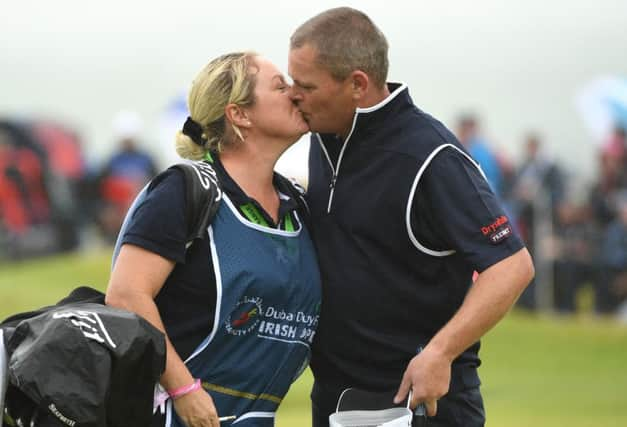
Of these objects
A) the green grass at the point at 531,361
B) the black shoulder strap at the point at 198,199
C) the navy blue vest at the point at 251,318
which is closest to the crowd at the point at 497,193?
the green grass at the point at 531,361

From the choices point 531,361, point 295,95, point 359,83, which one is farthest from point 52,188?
point 359,83

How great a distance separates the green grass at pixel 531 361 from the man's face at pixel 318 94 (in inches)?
260

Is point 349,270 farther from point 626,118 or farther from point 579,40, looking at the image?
point 579,40

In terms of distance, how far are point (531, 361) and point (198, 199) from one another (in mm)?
12038

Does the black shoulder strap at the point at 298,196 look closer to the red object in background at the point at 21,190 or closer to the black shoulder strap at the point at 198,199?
the black shoulder strap at the point at 198,199

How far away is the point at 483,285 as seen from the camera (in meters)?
4.67

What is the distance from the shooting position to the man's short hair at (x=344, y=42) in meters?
4.92

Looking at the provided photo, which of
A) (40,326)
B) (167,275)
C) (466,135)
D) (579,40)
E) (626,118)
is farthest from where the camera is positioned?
(579,40)

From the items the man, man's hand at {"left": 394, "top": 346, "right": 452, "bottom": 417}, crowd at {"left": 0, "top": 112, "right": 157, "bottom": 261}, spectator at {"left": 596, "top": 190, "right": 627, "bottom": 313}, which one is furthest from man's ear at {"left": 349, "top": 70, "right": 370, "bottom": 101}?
crowd at {"left": 0, "top": 112, "right": 157, "bottom": 261}

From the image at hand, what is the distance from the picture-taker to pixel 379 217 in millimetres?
4914

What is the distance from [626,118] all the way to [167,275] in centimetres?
1394

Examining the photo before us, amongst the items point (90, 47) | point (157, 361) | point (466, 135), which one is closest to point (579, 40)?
point (466, 135)

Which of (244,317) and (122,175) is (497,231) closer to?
(244,317)

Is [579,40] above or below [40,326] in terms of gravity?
below
